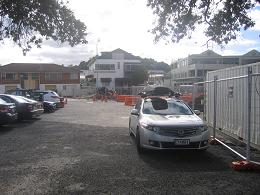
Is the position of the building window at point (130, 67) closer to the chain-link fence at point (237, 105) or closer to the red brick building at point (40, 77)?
the red brick building at point (40, 77)

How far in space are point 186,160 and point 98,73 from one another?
8501 centimetres

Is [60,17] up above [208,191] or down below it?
above

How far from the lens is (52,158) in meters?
10.5

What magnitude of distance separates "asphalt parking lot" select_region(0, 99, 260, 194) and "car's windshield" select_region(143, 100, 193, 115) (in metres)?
1.13

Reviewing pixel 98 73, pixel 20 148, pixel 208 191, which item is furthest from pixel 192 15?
pixel 98 73

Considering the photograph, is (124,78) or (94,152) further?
(124,78)

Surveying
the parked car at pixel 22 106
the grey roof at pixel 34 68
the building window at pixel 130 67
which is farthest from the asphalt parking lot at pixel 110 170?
the building window at pixel 130 67

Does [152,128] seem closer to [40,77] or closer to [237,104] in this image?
[237,104]

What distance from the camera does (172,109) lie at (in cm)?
1223

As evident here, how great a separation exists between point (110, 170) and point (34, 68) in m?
80.0

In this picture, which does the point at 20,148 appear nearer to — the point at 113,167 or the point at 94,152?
the point at 94,152

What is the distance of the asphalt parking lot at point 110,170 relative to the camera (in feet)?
24.7

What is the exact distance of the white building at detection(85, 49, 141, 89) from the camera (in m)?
94.6

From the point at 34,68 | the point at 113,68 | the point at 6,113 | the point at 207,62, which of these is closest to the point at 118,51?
the point at 113,68
